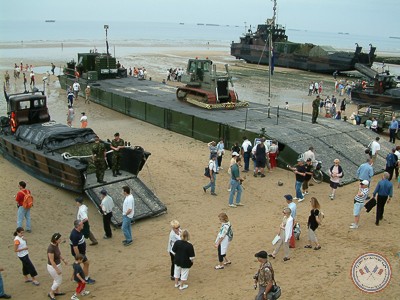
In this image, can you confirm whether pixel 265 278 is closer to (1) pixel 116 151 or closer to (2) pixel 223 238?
(2) pixel 223 238

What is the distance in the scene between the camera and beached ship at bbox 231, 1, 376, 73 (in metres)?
52.0

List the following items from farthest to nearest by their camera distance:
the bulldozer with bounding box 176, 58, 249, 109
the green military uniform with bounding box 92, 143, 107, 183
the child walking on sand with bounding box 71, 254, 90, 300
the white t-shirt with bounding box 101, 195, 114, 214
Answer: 1. the bulldozer with bounding box 176, 58, 249, 109
2. the green military uniform with bounding box 92, 143, 107, 183
3. the white t-shirt with bounding box 101, 195, 114, 214
4. the child walking on sand with bounding box 71, 254, 90, 300

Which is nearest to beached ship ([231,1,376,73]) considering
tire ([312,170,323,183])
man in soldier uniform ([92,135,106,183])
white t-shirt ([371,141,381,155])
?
white t-shirt ([371,141,381,155])

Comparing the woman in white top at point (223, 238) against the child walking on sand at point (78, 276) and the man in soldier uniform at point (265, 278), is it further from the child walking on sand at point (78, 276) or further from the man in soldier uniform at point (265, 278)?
the child walking on sand at point (78, 276)

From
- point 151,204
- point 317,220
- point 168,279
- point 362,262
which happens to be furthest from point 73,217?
point 362,262

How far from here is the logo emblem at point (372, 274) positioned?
24.3ft

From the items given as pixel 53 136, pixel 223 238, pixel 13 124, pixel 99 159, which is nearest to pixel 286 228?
pixel 223 238

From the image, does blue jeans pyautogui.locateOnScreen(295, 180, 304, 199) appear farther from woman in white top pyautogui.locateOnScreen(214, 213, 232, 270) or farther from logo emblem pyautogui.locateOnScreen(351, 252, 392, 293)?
logo emblem pyautogui.locateOnScreen(351, 252, 392, 293)

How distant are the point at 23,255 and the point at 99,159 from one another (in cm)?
422

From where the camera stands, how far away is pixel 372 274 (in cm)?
740

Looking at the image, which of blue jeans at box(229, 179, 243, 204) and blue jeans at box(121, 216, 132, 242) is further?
blue jeans at box(229, 179, 243, 204)

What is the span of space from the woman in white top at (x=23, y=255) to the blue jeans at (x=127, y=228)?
2193 millimetres

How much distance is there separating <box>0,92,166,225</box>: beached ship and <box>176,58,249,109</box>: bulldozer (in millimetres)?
8483

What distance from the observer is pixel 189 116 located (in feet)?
66.3
